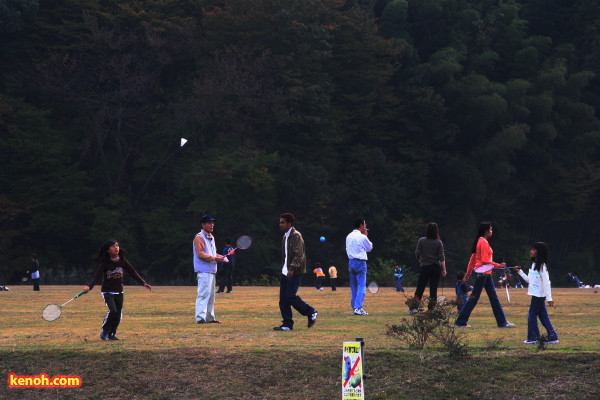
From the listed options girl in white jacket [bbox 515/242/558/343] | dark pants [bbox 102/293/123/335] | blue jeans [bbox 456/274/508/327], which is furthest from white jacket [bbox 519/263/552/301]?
dark pants [bbox 102/293/123/335]

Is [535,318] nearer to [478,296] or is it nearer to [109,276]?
[478,296]

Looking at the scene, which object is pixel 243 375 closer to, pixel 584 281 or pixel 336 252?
pixel 336 252

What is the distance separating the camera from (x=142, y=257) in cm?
5691

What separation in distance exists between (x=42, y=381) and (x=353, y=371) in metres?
4.92

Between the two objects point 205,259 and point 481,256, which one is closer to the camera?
point 481,256

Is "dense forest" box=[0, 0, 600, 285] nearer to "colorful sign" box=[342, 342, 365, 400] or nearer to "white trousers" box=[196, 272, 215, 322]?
"white trousers" box=[196, 272, 215, 322]

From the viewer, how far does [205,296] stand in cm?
1844

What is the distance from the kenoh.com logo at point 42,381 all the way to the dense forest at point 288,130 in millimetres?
39010

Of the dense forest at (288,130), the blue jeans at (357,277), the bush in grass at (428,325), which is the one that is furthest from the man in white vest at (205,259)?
the dense forest at (288,130)

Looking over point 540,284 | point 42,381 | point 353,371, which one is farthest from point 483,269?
point 42,381

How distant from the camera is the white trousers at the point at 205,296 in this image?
59.3ft

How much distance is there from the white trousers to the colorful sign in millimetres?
7998

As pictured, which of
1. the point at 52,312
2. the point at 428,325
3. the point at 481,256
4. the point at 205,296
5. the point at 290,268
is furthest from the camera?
the point at 205,296

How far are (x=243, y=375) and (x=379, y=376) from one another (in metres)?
1.86
